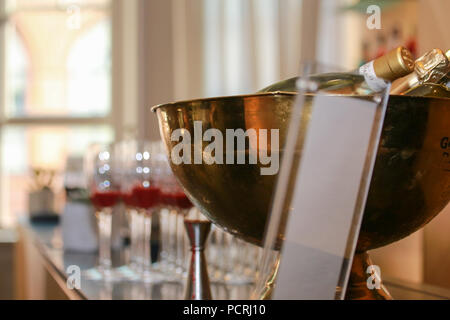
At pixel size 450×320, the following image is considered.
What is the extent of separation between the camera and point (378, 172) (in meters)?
0.52

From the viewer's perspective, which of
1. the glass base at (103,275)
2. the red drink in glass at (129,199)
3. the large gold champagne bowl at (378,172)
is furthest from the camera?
the red drink in glass at (129,199)

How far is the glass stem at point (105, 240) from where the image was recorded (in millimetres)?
1280

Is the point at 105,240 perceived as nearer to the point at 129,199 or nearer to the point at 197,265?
the point at 129,199

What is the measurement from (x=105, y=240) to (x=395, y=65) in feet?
2.94

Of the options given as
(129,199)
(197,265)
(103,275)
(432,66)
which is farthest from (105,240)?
(432,66)

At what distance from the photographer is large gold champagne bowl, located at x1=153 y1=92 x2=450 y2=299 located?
1.72 feet

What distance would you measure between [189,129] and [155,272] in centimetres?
68

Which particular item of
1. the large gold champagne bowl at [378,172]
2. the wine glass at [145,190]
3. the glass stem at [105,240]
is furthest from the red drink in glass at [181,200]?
the large gold champagne bowl at [378,172]

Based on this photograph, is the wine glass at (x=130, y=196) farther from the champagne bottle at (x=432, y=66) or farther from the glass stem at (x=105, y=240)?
the champagne bottle at (x=432, y=66)

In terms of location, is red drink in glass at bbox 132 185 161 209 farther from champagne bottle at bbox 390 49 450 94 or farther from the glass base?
champagne bottle at bbox 390 49 450 94

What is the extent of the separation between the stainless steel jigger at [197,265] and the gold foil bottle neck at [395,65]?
1.04ft

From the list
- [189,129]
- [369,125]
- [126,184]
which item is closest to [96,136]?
[126,184]

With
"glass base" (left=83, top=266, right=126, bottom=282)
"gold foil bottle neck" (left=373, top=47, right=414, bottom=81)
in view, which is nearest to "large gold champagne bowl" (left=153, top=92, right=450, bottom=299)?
"gold foil bottle neck" (left=373, top=47, right=414, bottom=81)

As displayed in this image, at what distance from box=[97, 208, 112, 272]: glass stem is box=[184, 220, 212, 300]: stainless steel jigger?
427 mm
